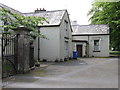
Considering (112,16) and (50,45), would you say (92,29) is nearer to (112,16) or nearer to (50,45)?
(112,16)

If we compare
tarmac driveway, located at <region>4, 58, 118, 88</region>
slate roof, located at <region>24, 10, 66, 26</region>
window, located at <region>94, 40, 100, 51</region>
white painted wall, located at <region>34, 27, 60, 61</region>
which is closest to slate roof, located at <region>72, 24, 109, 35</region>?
window, located at <region>94, 40, 100, 51</region>

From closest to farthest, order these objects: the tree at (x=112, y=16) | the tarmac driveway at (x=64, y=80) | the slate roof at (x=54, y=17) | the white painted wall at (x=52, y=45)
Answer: the tarmac driveway at (x=64, y=80) → the white painted wall at (x=52, y=45) → the slate roof at (x=54, y=17) → the tree at (x=112, y=16)

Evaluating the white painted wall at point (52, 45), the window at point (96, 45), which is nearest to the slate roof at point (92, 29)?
the window at point (96, 45)

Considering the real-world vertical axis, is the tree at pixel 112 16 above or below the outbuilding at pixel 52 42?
above

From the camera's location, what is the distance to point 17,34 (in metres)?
9.20

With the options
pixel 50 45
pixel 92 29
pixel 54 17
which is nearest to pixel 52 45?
pixel 50 45

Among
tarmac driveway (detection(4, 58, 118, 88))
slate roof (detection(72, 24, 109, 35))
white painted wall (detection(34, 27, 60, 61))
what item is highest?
slate roof (detection(72, 24, 109, 35))

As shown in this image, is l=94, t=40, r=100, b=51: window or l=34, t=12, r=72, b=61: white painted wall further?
l=94, t=40, r=100, b=51: window

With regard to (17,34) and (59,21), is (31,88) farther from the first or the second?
(59,21)

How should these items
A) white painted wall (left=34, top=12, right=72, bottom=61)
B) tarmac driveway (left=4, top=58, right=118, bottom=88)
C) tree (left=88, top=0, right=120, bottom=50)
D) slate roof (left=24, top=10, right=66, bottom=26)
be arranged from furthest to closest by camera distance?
tree (left=88, top=0, right=120, bottom=50)
slate roof (left=24, top=10, right=66, bottom=26)
white painted wall (left=34, top=12, right=72, bottom=61)
tarmac driveway (left=4, top=58, right=118, bottom=88)

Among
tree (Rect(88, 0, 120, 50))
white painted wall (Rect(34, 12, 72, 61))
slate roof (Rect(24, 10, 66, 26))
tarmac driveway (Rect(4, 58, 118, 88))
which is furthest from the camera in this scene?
tree (Rect(88, 0, 120, 50))

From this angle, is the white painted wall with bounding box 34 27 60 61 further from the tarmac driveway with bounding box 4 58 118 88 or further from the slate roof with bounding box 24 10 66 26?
the tarmac driveway with bounding box 4 58 118 88

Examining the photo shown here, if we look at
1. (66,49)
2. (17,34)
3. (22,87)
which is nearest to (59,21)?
(66,49)

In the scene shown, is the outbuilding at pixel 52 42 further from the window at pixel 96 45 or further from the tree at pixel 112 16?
the tree at pixel 112 16
